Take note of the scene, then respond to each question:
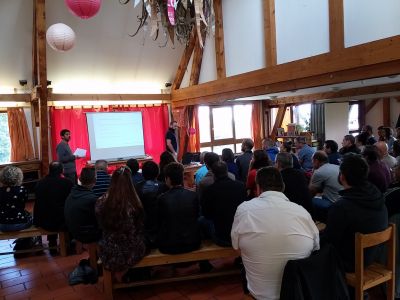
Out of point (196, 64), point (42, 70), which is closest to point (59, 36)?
point (42, 70)

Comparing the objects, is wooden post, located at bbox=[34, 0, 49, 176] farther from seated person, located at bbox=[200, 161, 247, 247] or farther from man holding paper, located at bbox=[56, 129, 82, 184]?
seated person, located at bbox=[200, 161, 247, 247]

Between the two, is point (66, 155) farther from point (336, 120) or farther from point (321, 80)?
point (336, 120)

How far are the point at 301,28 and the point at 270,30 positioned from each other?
0.57m

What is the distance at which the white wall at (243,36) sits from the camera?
5.09m

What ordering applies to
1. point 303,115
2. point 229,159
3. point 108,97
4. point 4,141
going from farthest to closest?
point 303,115 < point 108,97 < point 4,141 < point 229,159

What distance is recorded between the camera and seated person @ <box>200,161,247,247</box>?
2523 millimetres

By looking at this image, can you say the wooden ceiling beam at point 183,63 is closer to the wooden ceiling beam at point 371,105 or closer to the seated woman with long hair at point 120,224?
the seated woman with long hair at point 120,224

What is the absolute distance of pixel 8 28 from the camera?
5.29 meters

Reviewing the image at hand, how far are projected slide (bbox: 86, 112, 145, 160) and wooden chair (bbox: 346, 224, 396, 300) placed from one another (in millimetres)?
5566

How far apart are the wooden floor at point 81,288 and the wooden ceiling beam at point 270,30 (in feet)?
10.0

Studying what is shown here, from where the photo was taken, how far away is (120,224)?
235cm

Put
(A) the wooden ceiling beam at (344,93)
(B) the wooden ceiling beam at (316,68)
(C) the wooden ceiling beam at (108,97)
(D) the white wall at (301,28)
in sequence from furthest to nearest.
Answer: (A) the wooden ceiling beam at (344,93)
(C) the wooden ceiling beam at (108,97)
(D) the white wall at (301,28)
(B) the wooden ceiling beam at (316,68)

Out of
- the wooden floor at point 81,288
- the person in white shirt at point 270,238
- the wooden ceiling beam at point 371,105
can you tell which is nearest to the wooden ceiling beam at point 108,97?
the wooden floor at point 81,288

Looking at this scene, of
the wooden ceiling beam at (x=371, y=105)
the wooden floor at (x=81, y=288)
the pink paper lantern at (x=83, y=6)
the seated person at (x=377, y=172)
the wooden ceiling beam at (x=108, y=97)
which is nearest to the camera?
the wooden floor at (x=81, y=288)
